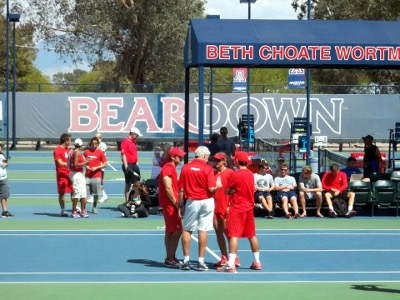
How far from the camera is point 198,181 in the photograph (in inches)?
611

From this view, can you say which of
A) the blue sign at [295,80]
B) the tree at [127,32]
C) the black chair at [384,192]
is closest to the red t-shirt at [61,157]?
the black chair at [384,192]

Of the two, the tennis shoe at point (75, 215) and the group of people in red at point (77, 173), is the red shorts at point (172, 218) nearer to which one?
the group of people in red at point (77, 173)

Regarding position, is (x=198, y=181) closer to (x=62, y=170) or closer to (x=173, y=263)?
(x=173, y=263)

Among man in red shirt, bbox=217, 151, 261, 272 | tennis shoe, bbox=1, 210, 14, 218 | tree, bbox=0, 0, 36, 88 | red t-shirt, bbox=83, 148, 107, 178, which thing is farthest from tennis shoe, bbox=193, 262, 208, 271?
tree, bbox=0, 0, 36, 88

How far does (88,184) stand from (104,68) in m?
49.4

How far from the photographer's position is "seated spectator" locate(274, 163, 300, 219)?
2359cm

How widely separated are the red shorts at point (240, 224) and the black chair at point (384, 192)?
9424 millimetres

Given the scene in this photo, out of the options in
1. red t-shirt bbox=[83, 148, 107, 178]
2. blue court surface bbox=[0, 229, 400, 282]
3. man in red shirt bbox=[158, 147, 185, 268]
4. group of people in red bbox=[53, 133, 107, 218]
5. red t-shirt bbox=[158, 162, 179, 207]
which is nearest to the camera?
blue court surface bbox=[0, 229, 400, 282]

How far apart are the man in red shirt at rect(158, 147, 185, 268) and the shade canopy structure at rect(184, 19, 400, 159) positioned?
694 centimetres

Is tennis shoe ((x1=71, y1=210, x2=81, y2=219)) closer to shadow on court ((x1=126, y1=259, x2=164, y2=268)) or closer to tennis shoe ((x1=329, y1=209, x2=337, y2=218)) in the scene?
tennis shoe ((x1=329, y1=209, x2=337, y2=218))

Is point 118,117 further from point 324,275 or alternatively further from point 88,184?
point 324,275

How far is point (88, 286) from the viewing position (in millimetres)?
14266

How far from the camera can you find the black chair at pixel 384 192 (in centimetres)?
2439

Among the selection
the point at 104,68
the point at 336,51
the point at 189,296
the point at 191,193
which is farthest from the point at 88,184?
the point at 104,68
